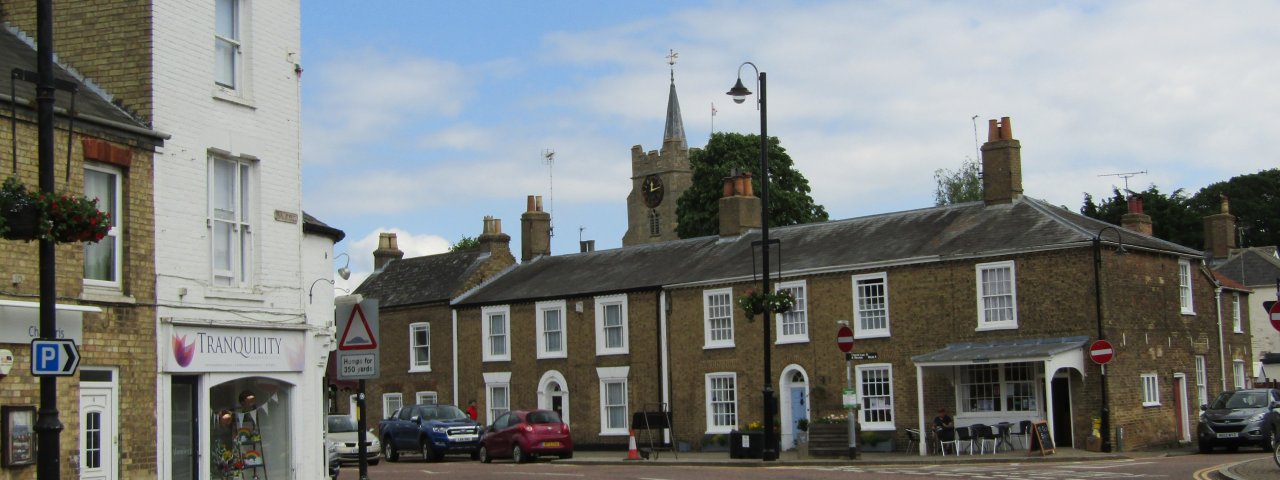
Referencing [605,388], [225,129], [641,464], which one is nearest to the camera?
[225,129]

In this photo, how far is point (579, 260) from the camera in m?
49.0

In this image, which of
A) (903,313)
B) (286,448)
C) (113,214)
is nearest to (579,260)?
(903,313)

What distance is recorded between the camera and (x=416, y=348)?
1957 inches

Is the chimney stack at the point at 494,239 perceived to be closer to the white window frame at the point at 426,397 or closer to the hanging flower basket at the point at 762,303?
the white window frame at the point at 426,397

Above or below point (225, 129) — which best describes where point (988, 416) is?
below

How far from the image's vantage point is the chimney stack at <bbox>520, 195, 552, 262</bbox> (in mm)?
52000

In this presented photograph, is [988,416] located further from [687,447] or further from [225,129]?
[225,129]

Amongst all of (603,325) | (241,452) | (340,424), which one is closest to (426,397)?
(603,325)

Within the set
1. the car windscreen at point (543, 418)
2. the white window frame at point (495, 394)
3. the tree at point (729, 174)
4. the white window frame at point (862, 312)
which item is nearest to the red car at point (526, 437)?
the car windscreen at point (543, 418)

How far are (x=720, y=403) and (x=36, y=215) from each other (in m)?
29.4

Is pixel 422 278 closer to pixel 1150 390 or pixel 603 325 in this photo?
pixel 603 325

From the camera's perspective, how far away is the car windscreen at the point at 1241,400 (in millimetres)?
32656

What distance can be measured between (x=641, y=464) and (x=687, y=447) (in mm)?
8281

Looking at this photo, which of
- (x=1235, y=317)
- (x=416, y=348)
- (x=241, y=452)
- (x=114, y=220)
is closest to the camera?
(x=114, y=220)
